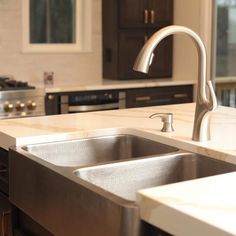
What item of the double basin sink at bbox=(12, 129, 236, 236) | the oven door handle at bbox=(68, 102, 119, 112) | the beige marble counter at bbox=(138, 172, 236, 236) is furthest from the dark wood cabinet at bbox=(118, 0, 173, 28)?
the beige marble counter at bbox=(138, 172, 236, 236)

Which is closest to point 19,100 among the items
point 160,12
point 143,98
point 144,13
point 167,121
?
point 143,98

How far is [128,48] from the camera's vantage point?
5.07m

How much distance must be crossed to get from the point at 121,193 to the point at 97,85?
9.10 feet

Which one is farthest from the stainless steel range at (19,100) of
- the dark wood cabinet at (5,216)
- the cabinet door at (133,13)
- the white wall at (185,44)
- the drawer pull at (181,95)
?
the dark wood cabinet at (5,216)

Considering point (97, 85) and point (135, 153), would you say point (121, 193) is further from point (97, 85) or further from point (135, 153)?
point (97, 85)

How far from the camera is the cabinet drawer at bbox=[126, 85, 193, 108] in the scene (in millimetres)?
4742

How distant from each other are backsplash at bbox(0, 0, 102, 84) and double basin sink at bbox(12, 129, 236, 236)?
2.61 meters

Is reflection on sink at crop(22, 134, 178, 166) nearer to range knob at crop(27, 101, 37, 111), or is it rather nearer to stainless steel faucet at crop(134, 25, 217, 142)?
stainless steel faucet at crop(134, 25, 217, 142)

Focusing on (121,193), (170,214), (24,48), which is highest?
(24,48)

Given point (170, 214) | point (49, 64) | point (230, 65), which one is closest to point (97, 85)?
point (49, 64)

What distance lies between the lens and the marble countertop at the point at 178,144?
1212 mm

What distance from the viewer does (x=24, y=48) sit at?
4.81 metres

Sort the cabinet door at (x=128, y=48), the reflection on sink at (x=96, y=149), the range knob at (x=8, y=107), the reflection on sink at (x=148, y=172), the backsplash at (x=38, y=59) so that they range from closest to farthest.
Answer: the reflection on sink at (x=148, y=172), the reflection on sink at (x=96, y=149), the range knob at (x=8, y=107), the backsplash at (x=38, y=59), the cabinet door at (x=128, y=48)

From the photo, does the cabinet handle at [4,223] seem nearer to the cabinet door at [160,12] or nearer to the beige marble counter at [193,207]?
the beige marble counter at [193,207]
